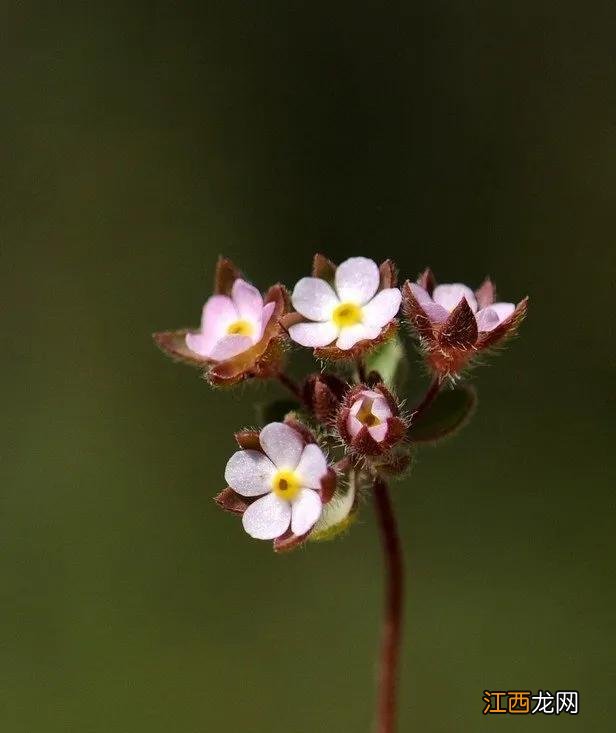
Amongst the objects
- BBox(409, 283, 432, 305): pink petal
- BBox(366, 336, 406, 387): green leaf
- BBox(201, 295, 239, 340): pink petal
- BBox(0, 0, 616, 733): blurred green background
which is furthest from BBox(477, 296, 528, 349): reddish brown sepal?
BBox(0, 0, 616, 733): blurred green background

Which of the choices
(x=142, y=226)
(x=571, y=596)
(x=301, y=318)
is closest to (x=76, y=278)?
(x=142, y=226)

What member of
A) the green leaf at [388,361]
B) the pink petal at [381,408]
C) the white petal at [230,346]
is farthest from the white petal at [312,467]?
the green leaf at [388,361]

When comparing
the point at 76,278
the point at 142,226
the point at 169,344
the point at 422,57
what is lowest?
the point at 169,344

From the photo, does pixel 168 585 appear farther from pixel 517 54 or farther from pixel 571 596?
pixel 517 54

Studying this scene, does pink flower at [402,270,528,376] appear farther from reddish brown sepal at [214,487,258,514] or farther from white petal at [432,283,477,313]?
reddish brown sepal at [214,487,258,514]

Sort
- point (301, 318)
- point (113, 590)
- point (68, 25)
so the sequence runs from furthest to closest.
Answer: point (68, 25) < point (113, 590) < point (301, 318)

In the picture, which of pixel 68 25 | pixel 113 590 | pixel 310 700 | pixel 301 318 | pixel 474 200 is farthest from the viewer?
pixel 68 25

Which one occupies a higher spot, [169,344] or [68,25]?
[68,25]

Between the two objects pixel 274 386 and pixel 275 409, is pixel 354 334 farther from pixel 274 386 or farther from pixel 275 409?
pixel 274 386
